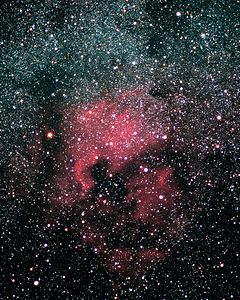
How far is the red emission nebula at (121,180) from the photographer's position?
3.74 meters

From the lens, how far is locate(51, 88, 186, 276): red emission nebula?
3.74 meters

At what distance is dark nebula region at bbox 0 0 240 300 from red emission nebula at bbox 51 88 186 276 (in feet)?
0.04

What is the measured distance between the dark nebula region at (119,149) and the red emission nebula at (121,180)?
12 millimetres

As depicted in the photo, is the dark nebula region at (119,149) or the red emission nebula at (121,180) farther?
the red emission nebula at (121,180)

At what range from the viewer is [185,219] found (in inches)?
154

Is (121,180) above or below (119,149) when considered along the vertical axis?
below

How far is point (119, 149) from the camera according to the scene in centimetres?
379

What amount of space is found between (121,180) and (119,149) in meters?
0.37

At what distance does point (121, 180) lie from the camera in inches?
153

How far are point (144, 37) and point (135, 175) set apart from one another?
60.2 inches

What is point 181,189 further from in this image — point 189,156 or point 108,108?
point 108,108

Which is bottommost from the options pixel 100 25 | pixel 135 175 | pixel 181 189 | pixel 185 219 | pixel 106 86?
pixel 185 219

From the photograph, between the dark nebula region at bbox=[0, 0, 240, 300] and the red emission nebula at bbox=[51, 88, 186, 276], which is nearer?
the dark nebula region at bbox=[0, 0, 240, 300]

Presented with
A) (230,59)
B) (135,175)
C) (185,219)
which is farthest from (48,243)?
(230,59)
